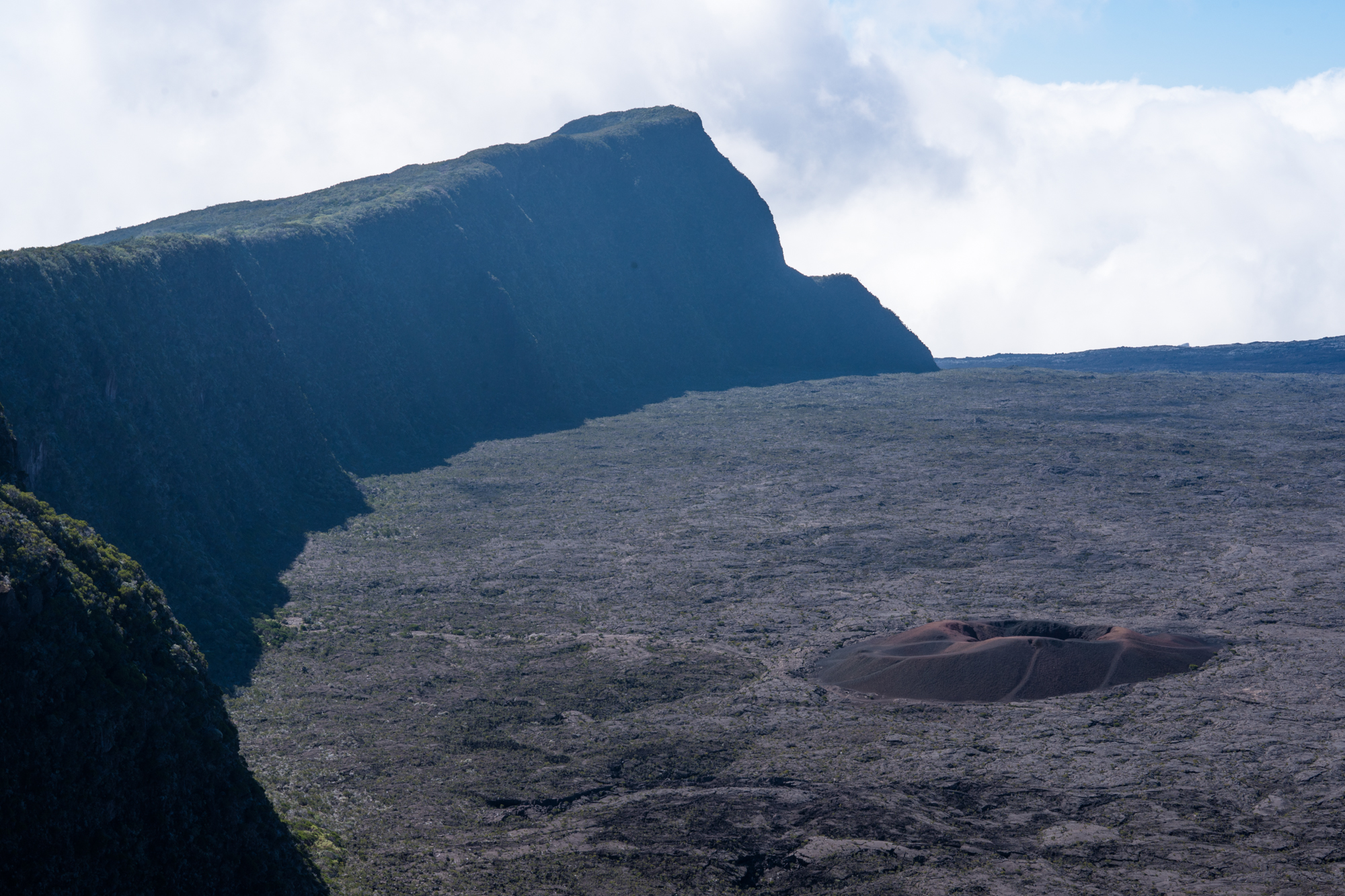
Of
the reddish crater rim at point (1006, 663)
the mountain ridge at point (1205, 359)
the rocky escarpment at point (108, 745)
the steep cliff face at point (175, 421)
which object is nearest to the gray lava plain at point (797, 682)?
the reddish crater rim at point (1006, 663)

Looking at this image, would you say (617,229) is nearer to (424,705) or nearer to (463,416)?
(463,416)

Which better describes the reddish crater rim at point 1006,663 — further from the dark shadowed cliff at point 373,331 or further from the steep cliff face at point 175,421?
the dark shadowed cliff at point 373,331

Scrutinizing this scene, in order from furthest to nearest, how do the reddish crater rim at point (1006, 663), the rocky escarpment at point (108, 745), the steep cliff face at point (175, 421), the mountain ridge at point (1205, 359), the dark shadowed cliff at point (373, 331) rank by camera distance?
the mountain ridge at point (1205, 359) → the dark shadowed cliff at point (373, 331) → the steep cliff face at point (175, 421) → the reddish crater rim at point (1006, 663) → the rocky escarpment at point (108, 745)

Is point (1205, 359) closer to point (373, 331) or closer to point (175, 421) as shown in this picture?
point (373, 331)

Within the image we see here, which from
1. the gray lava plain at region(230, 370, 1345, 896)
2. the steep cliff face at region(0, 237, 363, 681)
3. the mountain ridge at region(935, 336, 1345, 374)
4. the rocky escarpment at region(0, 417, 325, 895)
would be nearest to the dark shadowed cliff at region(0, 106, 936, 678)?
the steep cliff face at region(0, 237, 363, 681)

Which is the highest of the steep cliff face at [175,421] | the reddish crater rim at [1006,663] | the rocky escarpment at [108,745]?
the steep cliff face at [175,421]

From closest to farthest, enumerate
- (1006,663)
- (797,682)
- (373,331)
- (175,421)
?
(1006,663)
(797,682)
(175,421)
(373,331)

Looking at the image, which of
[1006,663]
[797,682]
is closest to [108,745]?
[797,682]

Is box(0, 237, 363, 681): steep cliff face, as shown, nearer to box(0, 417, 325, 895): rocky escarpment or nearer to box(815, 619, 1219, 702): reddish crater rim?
box(0, 417, 325, 895): rocky escarpment
